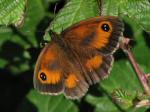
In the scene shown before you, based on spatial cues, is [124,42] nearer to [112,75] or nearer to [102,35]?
[102,35]

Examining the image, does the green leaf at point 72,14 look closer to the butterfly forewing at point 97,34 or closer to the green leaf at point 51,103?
the butterfly forewing at point 97,34

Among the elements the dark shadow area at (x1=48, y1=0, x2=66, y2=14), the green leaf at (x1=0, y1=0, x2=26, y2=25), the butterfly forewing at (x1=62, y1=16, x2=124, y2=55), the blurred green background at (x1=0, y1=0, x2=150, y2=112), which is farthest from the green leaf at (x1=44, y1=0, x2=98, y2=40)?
the dark shadow area at (x1=48, y1=0, x2=66, y2=14)

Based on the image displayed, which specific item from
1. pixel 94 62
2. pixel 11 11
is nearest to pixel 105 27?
pixel 94 62

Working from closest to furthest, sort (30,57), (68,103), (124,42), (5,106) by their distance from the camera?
(124,42) < (68,103) < (30,57) < (5,106)

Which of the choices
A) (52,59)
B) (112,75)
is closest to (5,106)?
(112,75)

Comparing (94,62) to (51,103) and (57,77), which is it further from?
(51,103)

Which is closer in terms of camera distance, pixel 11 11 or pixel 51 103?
pixel 11 11

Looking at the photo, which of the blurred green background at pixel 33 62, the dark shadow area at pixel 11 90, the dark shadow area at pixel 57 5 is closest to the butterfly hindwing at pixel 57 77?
the blurred green background at pixel 33 62
